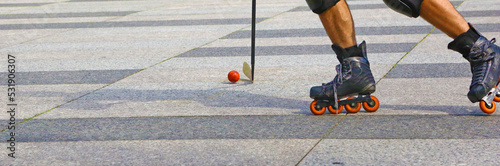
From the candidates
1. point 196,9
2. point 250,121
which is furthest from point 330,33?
point 196,9

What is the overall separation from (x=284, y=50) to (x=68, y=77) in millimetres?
2019


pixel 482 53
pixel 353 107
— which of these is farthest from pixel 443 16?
pixel 353 107

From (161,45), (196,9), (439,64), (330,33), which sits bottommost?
(196,9)

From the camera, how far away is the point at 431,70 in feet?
16.8

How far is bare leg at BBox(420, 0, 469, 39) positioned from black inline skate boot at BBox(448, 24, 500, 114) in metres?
0.04

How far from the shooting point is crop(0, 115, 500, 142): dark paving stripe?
130 inches

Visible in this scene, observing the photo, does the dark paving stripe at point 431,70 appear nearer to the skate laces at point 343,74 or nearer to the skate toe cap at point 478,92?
the skate laces at point 343,74

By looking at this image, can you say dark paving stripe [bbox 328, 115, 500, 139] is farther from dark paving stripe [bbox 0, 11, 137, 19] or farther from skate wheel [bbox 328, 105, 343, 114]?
dark paving stripe [bbox 0, 11, 137, 19]

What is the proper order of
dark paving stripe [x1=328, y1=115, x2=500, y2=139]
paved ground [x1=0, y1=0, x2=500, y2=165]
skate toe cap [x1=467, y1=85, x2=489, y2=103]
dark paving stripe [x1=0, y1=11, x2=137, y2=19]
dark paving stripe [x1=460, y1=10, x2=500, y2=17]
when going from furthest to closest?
dark paving stripe [x1=0, y1=11, x2=137, y2=19] → dark paving stripe [x1=460, y1=10, x2=500, y2=17] → skate toe cap [x1=467, y1=85, x2=489, y2=103] → dark paving stripe [x1=328, y1=115, x2=500, y2=139] → paved ground [x1=0, y1=0, x2=500, y2=165]

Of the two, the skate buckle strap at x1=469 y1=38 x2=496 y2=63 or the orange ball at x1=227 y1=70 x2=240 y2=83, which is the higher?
the skate buckle strap at x1=469 y1=38 x2=496 y2=63

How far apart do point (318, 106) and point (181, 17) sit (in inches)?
248

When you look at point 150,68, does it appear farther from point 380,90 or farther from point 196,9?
point 196,9

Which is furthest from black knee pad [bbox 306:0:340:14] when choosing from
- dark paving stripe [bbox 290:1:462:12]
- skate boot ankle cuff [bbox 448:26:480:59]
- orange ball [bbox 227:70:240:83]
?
dark paving stripe [bbox 290:1:462:12]

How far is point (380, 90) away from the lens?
14.5 ft
